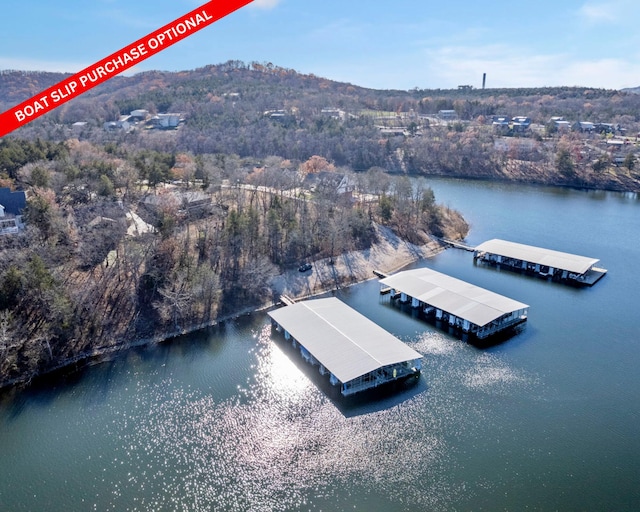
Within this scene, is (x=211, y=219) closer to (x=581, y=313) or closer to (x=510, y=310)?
(x=510, y=310)

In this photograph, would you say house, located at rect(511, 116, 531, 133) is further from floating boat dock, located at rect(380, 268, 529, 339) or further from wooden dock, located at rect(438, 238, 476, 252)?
floating boat dock, located at rect(380, 268, 529, 339)

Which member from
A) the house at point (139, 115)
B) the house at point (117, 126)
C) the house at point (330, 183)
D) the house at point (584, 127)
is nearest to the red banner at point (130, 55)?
the house at point (330, 183)

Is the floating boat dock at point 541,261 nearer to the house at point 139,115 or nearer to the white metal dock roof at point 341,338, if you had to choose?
the white metal dock roof at point 341,338

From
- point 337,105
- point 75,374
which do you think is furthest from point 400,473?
point 337,105

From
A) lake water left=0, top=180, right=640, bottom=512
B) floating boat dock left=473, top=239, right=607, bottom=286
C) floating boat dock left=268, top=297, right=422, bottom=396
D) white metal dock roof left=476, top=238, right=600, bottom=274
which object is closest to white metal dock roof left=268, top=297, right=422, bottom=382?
floating boat dock left=268, top=297, right=422, bottom=396

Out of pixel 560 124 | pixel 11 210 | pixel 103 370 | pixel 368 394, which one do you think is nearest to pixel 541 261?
pixel 368 394
